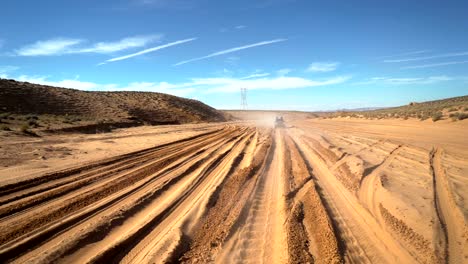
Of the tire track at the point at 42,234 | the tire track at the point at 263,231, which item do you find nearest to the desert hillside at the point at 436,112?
the tire track at the point at 263,231

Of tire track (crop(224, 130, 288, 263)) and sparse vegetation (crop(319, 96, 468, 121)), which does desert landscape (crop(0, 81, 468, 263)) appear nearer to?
tire track (crop(224, 130, 288, 263))

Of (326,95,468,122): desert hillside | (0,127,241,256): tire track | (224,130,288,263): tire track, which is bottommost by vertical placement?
(224,130,288,263): tire track

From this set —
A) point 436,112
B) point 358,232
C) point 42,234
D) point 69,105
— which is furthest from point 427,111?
point 42,234

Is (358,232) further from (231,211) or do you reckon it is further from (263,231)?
(231,211)

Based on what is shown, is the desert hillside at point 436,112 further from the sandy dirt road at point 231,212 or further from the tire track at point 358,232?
the tire track at point 358,232

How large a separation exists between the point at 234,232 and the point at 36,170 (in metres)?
7.21

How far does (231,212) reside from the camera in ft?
21.0

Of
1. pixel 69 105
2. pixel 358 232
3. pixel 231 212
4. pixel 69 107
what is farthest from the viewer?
pixel 69 105

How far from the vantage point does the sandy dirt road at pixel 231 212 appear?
4723 mm

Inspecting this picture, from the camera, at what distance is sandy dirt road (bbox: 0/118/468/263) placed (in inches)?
186

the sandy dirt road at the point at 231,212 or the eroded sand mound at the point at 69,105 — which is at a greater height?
the eroded sand mound at the point at 69,105

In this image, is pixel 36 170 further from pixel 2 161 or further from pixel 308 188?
pixel 308 188

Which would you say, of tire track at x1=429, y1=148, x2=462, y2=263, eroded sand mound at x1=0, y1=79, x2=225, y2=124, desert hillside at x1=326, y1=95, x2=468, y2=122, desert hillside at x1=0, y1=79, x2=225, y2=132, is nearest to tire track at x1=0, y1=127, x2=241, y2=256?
tire track at x1=429, y1=148, x2=462, y2=263

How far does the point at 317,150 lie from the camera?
15.6 metres
